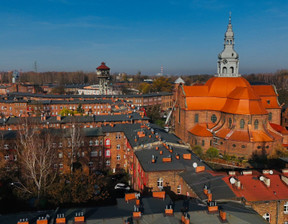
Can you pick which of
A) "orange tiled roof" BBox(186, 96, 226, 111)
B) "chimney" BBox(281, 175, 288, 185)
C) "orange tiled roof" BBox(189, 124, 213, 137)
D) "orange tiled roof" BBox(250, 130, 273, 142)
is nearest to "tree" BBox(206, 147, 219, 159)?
"orange tiled roof" BBox(189, 124, 213, 137)

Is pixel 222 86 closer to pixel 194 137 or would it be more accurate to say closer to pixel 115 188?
pixel 194 137

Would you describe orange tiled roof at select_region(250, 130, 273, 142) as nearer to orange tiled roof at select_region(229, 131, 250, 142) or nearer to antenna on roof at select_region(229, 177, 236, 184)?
orange tiled roof at select_region(229, 131, 250, 142)

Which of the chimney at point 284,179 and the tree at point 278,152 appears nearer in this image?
the chimney at point 284,179

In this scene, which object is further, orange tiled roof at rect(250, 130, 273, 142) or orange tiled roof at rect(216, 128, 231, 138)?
orange tiled roof at rect(216, 128, 231, 138)

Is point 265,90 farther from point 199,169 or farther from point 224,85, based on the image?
point 199,169

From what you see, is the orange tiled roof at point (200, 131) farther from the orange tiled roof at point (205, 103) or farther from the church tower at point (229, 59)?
the church tower at point (229, 59)

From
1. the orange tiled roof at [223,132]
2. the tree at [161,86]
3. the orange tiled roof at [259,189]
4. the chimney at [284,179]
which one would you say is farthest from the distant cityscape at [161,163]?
the tree at [161,86]

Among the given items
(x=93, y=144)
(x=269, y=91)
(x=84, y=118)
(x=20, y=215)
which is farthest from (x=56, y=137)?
(x=269, y=91)
